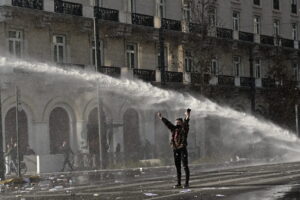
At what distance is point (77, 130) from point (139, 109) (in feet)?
16.8

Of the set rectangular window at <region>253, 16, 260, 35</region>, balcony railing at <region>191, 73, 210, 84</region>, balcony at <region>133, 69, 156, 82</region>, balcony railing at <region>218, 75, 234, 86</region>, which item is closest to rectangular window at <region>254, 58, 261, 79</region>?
rectangular window at <region>253, 16, 260, 35</region>

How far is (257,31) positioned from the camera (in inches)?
2245

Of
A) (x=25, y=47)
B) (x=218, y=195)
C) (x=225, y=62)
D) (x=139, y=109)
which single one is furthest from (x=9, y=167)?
(x=225, y=62)

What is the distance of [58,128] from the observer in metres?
38.6

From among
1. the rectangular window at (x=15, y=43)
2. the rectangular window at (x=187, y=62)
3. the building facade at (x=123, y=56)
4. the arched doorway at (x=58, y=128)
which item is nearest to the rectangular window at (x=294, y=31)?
the building facade at (x=123, y=56)

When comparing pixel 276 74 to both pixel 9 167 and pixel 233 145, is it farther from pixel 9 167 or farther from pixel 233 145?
pixel 9 167

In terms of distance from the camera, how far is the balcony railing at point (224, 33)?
49.7m

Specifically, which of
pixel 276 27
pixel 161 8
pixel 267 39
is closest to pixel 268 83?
pixel 267 39

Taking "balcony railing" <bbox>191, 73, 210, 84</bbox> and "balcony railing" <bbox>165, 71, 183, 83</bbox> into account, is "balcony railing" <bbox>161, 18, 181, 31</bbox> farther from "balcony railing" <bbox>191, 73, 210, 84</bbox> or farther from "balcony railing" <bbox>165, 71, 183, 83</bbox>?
"balcony railing" <bbox>191, 73, 210, 84</bbox>

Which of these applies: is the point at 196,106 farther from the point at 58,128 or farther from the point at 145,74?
the point at 58,128

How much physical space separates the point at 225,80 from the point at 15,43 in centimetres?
1884

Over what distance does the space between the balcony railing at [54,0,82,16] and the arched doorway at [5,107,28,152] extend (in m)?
5.91

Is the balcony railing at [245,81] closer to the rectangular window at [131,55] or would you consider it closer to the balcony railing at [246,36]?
the balcony railing at [246,36]

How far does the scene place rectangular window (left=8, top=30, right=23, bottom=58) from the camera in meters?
35.9
